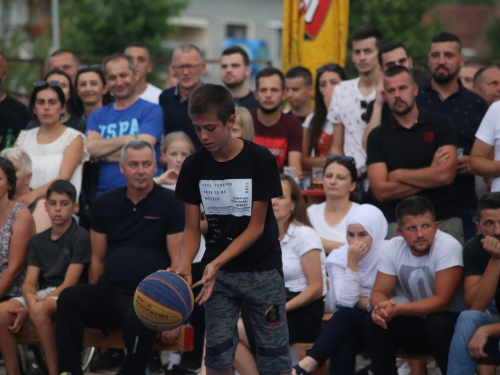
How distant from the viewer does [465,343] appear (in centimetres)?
623

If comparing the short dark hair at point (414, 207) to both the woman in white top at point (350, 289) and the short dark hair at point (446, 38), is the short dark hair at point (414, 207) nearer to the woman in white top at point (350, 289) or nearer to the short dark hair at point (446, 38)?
the woman in white top at point (350, 289)

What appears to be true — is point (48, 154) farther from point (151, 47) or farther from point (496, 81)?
point (151, 47)

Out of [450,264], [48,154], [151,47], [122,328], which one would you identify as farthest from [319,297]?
[151,47]

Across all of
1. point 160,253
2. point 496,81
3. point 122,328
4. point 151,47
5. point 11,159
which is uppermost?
point 151,47

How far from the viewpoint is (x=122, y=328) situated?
23.0 feet

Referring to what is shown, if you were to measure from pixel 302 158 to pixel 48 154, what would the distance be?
2376 mm

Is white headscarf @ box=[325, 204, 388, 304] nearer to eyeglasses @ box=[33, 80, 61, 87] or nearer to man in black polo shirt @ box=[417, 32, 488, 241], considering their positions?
man in black polo shirt @ box=[417, 32, 488, 241]

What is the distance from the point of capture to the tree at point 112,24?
28.9m

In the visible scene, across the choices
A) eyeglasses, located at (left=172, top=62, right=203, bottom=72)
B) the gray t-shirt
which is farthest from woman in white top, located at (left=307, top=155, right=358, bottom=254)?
the gray t-shirt

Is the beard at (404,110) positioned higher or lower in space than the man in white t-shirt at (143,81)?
lower

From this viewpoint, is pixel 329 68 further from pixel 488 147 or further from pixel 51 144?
pixel 51 144

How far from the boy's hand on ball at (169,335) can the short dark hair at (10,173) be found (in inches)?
73.9

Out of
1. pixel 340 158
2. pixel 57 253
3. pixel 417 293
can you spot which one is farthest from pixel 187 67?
pixel 417 293

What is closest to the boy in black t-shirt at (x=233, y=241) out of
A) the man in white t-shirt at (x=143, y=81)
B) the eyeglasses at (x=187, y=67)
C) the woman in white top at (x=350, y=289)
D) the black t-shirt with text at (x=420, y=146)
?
the woman in white top at (x=350, y=289)
